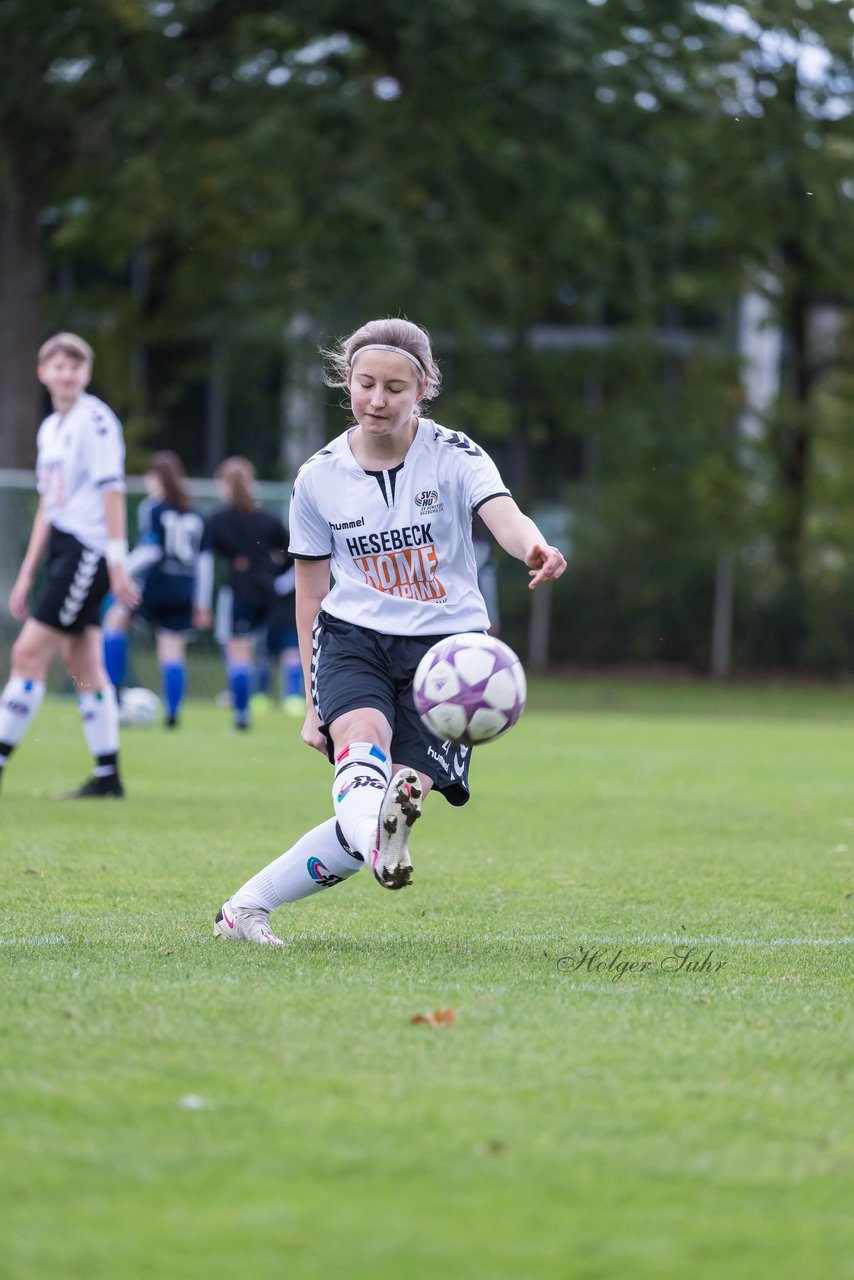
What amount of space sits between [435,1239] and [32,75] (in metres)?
19.5

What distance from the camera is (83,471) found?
29.6 feet

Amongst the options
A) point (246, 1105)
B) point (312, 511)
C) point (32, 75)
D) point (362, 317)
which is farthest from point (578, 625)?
point (246, 1105)

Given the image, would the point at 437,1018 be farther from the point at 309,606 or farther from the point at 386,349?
the point at 386,349

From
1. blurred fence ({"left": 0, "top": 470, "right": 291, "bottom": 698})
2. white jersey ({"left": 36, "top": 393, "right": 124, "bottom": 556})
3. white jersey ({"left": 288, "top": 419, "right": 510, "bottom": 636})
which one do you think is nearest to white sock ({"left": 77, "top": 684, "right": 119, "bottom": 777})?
white jersey ({"left": 36, "top": 393, "right": 124, "bottom": 556})

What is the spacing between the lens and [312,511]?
530 cm

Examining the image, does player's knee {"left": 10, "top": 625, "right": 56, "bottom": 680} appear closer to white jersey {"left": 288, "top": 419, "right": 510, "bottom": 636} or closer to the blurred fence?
white jersey {"left": 288, "top": 419, "right": 510, "bottom": 636}

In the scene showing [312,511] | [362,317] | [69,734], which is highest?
[362,317]

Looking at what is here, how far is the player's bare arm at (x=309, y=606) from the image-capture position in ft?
17.5

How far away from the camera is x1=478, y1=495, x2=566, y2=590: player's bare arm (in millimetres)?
4719

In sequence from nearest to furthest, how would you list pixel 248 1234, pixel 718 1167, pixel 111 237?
pixel 248 1234, pixel 718 1167, pixel 111 237

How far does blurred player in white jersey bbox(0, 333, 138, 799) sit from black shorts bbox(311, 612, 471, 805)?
3.82 metres

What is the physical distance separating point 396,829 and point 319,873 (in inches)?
28.0

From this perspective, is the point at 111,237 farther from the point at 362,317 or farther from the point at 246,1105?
the point at 246,1105

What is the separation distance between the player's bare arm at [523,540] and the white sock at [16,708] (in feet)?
14.2
